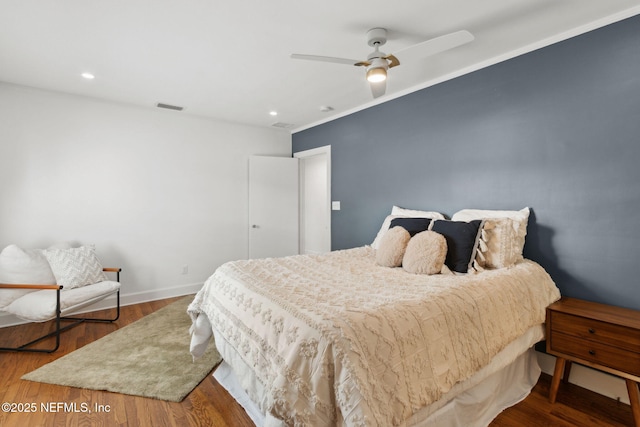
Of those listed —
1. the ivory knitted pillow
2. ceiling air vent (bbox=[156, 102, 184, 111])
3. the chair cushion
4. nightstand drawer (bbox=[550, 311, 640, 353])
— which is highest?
ceiling air vent (bbox=[156, 102, 184, 111])

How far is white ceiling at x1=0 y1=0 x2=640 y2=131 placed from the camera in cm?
198

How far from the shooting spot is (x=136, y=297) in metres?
3.99

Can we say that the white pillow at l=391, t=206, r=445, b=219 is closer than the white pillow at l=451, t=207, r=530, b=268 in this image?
No

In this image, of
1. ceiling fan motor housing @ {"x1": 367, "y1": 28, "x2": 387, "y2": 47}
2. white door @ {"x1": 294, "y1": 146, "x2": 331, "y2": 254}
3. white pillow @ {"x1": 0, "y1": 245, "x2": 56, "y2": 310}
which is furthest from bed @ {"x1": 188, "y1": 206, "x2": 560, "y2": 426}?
white door @ {"x1": 294, "y1": 146, "x2": 331, "y2": 254}

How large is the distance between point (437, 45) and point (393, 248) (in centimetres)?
148

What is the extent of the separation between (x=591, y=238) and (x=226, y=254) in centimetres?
418

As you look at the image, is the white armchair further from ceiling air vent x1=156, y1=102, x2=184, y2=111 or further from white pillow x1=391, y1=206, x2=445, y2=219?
white pillow x1=391, y1=206, x2=445, y2=219

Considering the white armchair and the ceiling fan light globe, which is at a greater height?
the ceiling fan light globe

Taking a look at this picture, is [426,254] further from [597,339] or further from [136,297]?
[136,297]

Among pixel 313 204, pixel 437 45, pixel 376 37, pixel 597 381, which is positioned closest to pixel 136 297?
pixel 313 204

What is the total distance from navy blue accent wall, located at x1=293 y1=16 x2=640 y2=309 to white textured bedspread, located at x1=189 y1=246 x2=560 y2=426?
1.17ft

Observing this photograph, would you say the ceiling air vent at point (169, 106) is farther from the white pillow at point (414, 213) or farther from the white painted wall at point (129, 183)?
the white pillow at point (414, 213)

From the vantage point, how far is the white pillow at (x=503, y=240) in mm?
2309

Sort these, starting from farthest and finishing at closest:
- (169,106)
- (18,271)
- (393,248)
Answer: (169,106) → (18,271) → (393,248)
